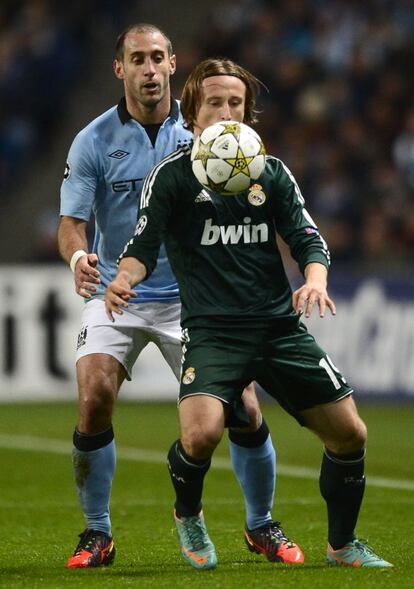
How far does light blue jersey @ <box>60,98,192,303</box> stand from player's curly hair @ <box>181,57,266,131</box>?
2.42 ft

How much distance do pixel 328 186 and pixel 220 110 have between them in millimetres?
10646

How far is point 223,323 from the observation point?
18.2 ft

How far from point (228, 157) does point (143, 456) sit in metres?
5.86

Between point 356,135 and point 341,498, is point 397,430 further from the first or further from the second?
point 341,498

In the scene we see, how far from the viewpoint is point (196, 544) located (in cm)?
561

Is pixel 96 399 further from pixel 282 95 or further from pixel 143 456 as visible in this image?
pixel 282 95

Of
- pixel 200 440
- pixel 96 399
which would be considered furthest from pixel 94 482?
pixel 200 440

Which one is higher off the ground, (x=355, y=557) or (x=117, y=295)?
(x=117, y=295)

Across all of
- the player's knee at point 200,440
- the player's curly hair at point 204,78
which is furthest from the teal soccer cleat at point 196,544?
Result: the player's curly hair at point 204,78

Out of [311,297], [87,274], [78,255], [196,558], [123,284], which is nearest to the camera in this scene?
[311,297]

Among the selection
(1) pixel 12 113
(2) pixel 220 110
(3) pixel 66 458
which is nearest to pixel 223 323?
(2) pixel 220 110

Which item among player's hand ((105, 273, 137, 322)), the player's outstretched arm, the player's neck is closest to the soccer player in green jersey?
player's hand ((105, 273, 137, 322))

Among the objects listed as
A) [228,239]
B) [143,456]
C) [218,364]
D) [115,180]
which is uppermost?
[115,180]

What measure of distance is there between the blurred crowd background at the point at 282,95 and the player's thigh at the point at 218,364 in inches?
372
